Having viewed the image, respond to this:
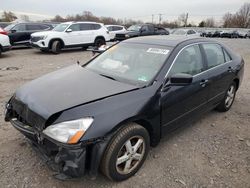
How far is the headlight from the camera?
196 centimetres

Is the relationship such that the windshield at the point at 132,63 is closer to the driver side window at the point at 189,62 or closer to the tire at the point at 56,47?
the driver side window at the point at 189,62

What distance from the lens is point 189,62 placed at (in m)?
3.11

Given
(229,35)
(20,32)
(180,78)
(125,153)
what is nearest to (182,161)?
Result: (125,153)

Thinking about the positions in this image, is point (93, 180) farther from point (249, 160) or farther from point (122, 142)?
point (249, 160)

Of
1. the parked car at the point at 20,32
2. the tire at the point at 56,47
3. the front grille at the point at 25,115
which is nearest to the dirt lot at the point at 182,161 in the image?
the front grille at the point at 25,115

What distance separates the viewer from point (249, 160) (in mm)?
2895

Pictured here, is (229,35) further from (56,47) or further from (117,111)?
(117,111)

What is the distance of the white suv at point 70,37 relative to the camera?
11.3 metres

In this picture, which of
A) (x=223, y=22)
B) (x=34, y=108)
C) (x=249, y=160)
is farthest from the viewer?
(x=223, y=22)

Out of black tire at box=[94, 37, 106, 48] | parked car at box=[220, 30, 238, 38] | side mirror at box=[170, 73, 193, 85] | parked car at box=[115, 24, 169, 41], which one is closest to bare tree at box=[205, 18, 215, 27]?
parked car at box=[220, 30, 238, 38]

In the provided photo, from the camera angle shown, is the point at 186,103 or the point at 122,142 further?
the point at 186,103

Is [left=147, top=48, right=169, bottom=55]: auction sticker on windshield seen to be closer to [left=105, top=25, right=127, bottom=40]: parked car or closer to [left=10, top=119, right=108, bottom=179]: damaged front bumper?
[left=10, top=119, right=108, bottom=179]: damaged front bumper

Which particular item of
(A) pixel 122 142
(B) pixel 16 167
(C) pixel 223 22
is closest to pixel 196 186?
(A) pixel 122 142

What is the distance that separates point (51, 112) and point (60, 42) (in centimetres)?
1054
